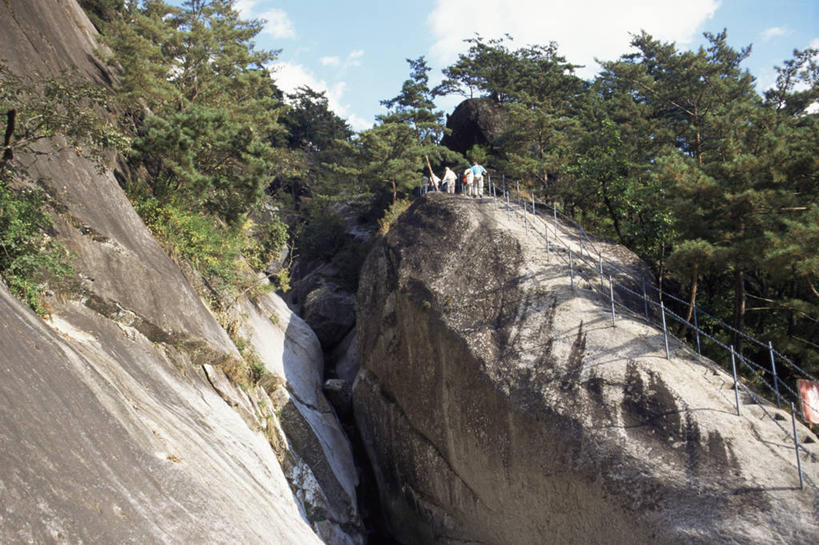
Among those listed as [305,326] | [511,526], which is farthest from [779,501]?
[305,326]

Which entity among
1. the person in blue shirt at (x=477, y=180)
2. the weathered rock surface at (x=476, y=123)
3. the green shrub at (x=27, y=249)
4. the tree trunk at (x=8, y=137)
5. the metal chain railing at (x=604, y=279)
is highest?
the weathered rock surface at (x=476, y=123)

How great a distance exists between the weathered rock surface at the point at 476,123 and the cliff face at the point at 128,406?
67.5 ft

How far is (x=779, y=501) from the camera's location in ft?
26.9

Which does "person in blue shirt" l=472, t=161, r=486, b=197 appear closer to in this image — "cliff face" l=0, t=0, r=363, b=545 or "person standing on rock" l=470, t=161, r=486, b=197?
"person standing on rock" l=470, t=161, r=486, b=197

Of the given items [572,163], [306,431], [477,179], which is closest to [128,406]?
[306,431]

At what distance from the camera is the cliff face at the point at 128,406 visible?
4.03 meters

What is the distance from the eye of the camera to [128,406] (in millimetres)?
6004

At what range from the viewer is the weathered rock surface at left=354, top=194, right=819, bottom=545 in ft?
28.9

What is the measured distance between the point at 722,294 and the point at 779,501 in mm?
10989

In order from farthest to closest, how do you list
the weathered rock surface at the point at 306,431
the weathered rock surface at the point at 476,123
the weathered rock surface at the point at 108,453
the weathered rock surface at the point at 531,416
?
1. the weathered rock surface at the point at 476,123
2. the weathered rock surface at the point at 306,431
3. the weathered rock surface at the point at 531,416
4. the weathered rock surface at the point at 108,453

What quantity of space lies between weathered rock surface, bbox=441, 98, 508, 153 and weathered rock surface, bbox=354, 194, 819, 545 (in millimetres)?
17345

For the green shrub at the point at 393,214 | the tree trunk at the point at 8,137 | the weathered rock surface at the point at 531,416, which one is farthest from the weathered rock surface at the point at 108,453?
the green shrub at the point at 393,214

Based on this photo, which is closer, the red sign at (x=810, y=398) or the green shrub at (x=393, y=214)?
the red sign at (x=810, y=398)

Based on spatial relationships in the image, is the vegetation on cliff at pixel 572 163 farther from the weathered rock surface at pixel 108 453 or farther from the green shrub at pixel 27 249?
the weathered rock surface at pixel 108 453
